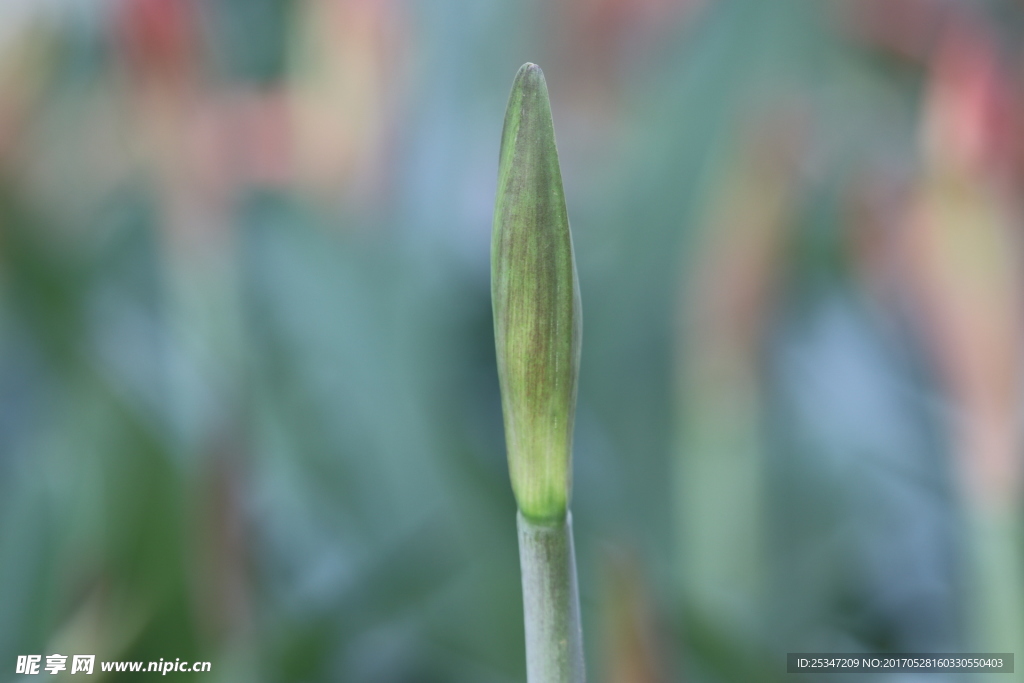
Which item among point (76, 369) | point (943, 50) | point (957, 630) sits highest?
point (943, 50)

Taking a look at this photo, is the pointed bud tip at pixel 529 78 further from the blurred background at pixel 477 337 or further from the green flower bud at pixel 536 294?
the blurred background at pixel 477 337

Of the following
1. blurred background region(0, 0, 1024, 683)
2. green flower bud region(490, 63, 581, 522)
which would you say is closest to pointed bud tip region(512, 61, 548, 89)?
green flower bud region(490, 63, 581, 522)

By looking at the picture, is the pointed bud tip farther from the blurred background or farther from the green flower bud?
the blurred background

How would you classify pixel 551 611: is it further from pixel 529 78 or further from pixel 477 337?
pixel 477 337

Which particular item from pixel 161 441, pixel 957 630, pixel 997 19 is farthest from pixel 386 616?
pixel 997 19

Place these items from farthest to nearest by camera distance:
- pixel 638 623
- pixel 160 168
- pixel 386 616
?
pixel 160 168, pixel 386 616, pixel 638 623

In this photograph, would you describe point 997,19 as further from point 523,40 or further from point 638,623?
point 638,623
